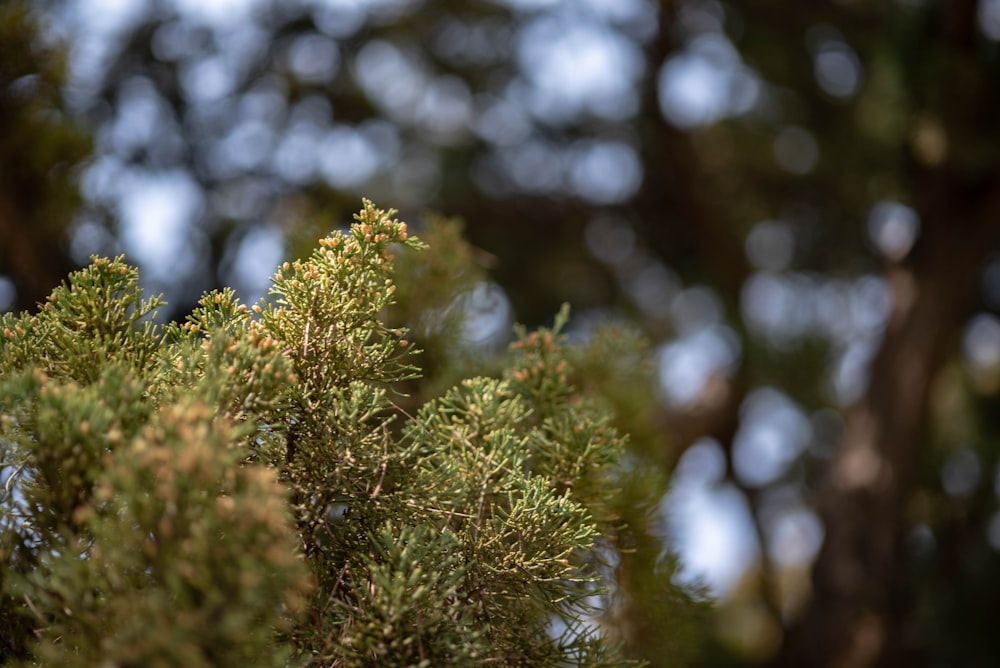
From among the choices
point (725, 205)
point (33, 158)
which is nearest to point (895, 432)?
point (725, 205)

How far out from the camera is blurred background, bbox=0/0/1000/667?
3326 mm

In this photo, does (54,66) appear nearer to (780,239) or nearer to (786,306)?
(786,306)

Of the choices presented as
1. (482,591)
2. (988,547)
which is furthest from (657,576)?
(988,547)

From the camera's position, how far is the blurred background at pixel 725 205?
3.33 meters

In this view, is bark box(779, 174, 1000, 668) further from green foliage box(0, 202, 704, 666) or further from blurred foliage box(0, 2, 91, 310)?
blurred foliage box(0, 2, 91, 310)

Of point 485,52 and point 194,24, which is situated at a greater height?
point 485,52

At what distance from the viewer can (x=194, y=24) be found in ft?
11.7

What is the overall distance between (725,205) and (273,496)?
4.49 meters

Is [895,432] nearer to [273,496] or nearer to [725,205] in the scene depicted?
[725,205]

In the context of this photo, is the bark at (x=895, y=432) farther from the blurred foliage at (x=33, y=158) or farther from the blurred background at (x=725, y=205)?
the blurred foliage at (x=33, y=158)

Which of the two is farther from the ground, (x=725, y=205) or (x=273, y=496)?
(x=725, y=205)

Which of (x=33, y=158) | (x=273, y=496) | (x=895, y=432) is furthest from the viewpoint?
(x=895, y=432)

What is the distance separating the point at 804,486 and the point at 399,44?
3963mm

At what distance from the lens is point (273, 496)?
2.42 feet
